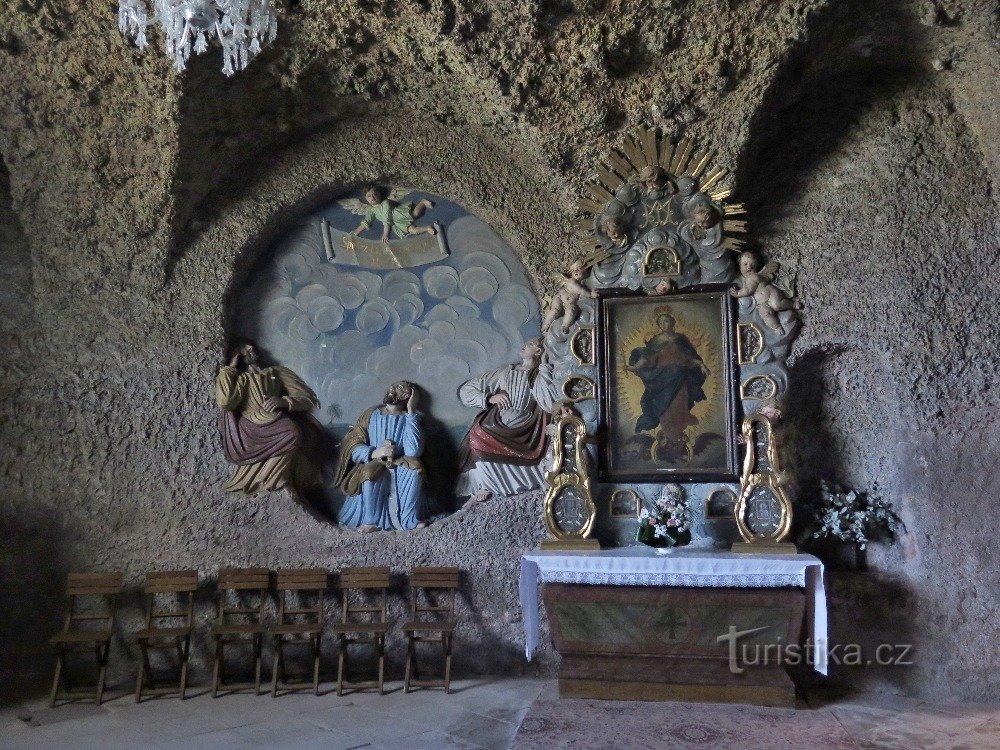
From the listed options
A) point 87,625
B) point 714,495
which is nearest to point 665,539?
point 714,495

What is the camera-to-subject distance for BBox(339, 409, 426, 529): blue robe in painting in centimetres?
669

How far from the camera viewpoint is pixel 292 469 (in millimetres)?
6895

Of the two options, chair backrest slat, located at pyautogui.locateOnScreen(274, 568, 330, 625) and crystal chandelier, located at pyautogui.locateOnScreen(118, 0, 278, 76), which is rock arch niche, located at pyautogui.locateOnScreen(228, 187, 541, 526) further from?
crystal chandelier, located at pyautogui.locateOnScreen(118, 0, 278, 76)

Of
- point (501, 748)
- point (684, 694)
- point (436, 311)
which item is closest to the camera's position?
point (501, 748)

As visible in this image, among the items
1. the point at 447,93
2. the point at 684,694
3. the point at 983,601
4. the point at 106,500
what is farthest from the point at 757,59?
the point at 106,500

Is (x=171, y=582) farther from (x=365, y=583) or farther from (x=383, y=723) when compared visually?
(x=383, y=723)

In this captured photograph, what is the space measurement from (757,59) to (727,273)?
1572 millimetres

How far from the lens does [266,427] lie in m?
6.88

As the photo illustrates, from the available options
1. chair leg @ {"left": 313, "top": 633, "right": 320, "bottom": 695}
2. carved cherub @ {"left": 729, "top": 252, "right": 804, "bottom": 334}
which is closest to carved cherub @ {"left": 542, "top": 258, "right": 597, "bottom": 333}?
carved cherub @ {"left": 729, "top": 252, "right": 804, "bottom": 334}

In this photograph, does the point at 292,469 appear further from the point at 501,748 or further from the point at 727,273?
the point at 727,273

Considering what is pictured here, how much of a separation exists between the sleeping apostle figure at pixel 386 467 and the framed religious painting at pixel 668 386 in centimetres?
160

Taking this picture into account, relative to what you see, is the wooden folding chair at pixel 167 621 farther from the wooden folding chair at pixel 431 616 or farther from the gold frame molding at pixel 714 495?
the gold frame molding at pixel 714 495

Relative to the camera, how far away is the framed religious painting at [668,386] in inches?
243

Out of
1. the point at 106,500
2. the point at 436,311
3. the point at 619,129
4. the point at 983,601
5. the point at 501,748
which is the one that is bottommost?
the point at 501,748
